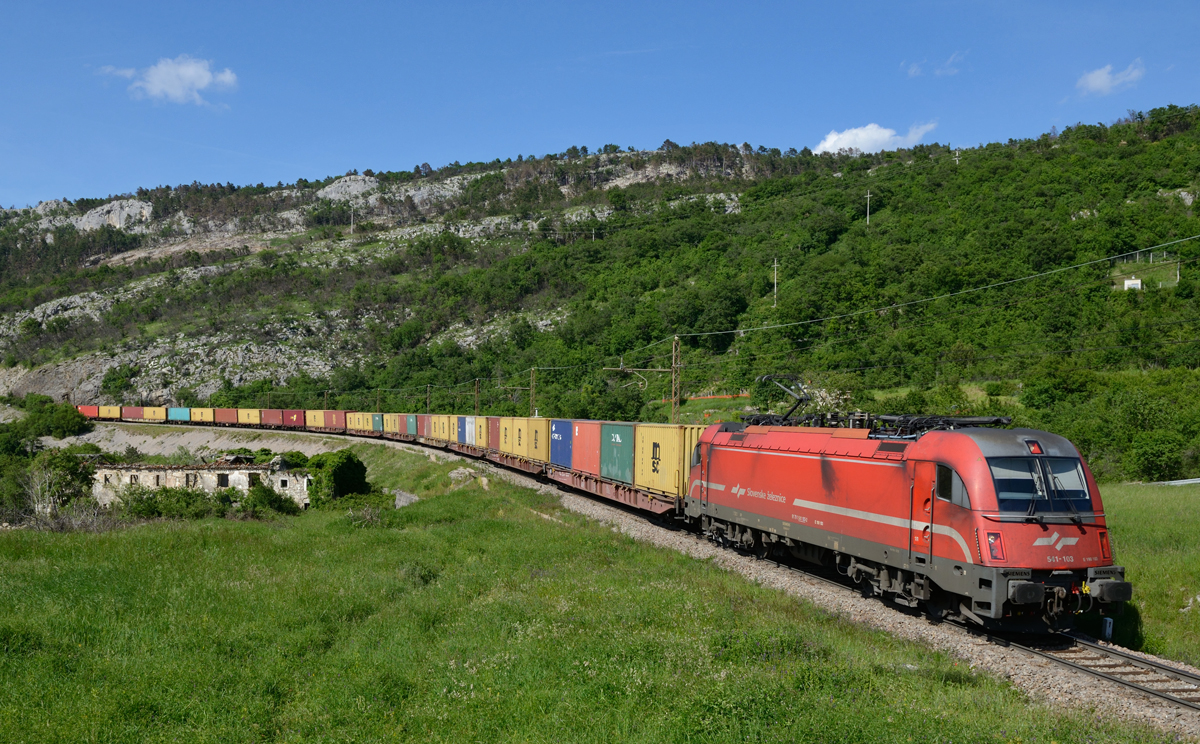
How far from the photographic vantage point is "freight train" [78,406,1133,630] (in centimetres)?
1144

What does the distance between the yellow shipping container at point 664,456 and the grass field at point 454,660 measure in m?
5.52

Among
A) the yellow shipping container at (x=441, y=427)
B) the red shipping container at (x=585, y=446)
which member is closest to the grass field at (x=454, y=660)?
the red shipping container at (x=585, y=446)

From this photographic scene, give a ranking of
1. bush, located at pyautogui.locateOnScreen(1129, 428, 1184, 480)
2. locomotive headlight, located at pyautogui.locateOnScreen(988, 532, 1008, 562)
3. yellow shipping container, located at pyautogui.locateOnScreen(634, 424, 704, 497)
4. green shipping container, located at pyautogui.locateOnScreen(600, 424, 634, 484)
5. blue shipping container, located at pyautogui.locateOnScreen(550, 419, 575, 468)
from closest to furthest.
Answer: locomotive headlight, located at pyautogui.locateOnScreen(988, 532, 1008, 562)
yellow shipping container, located at pyautogui.locateOnScreen(634, 424, 704, 497)
green shipping container, located at pyautogui.locateOnScreen(600, 424, 634, 484)
blue shipping container, located at pyautogui.locateOnScreen(550, 419, 575, 468)
bush, located at pyautogui.locateOnScreen(1129, 428, 1184, 480)

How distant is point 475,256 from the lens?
18350 cm

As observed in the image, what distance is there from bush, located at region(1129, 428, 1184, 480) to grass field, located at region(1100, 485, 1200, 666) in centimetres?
1714

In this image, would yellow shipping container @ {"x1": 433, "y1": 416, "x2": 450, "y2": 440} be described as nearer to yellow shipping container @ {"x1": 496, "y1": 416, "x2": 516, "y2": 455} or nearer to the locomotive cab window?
yellow shipping container @ {"x1": 496, "y1": 416, "x2": 516, "y2": 455}

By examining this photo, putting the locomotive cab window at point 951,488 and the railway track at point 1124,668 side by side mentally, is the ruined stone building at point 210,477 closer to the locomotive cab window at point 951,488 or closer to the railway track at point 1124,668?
the locomotive cab window at point 951,488

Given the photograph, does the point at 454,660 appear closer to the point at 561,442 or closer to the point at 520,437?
the point at 561,442

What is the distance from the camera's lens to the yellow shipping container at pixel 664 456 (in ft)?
77.3

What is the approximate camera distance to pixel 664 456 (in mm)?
24781

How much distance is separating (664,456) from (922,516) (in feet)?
41.1

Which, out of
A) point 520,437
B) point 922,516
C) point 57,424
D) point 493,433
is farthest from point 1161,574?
point 57,424

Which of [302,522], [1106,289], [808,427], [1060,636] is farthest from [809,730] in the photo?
[1106,289]

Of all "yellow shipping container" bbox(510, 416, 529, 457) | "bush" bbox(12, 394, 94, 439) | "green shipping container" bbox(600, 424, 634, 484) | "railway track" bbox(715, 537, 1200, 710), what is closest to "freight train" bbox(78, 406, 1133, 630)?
"railway track" bbox(715, 537, 1200, 710)
